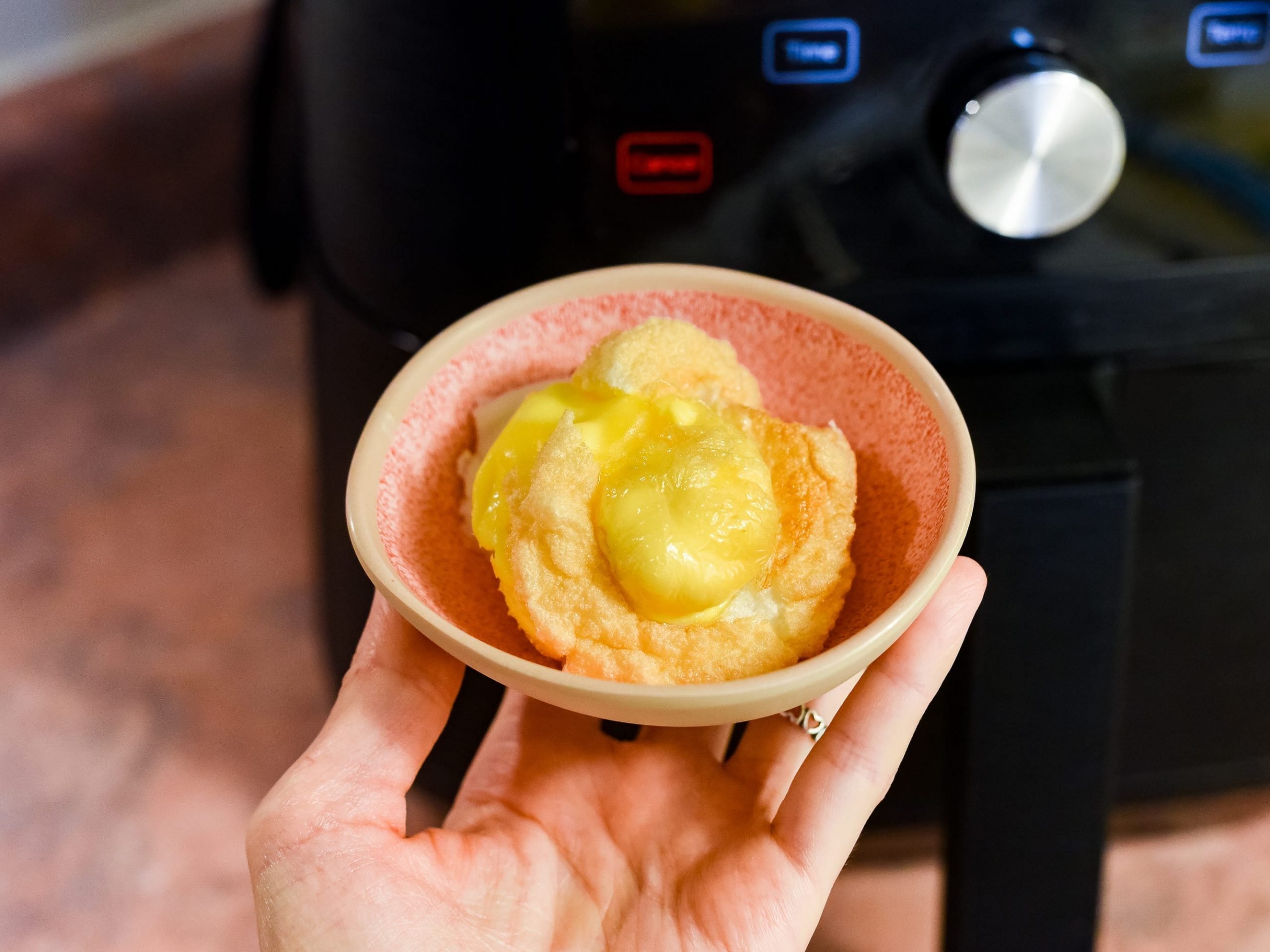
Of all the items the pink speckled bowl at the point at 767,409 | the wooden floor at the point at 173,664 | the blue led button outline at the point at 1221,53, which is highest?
the blue led button outline at the point at 1221,53

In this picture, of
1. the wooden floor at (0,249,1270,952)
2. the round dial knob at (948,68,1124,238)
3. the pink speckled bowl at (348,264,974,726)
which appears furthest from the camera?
the wooden floor at (0,249,1270,952)

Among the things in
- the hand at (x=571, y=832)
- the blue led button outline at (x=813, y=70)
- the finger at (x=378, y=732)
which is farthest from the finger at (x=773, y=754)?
the blue led button outline at (x=813, y=70)

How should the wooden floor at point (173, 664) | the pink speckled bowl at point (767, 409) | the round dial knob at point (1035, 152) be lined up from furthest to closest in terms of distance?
the wooden floor at point (173, 664) → the round dial knob at point (1035, 152) → the pink speckled bowl at point (767, 409)

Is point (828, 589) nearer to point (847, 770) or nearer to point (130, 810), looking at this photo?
point (847, 770)

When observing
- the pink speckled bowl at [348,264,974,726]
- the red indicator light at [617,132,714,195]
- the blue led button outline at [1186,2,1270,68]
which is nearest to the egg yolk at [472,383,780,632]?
the pink speckled bowl at [348,264,974,726]

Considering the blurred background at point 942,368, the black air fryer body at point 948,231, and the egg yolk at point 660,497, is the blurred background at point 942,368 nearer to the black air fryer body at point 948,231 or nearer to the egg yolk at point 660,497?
the black air fryer body at point 948,231

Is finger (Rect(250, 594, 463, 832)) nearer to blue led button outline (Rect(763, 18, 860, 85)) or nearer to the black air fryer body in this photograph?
the black air fryer body

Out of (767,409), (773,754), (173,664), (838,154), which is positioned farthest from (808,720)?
(173,664)
